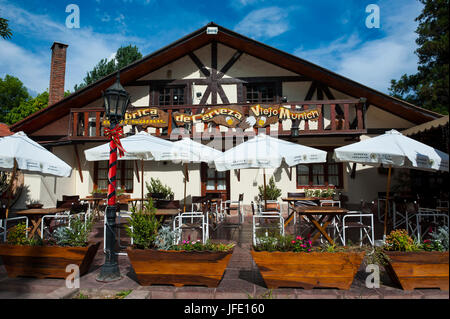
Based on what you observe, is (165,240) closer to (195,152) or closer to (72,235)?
(72,235)

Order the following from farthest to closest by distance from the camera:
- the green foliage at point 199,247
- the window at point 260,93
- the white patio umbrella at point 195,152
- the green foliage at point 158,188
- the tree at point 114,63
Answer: the tree at point 114,63 < the window at point 260,93 < the green foliage at point 158,188 < the white patio umbrella at point 195,152 < the green foliage at point 199,247

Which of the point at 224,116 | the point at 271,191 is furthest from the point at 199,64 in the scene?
the point at 271,191

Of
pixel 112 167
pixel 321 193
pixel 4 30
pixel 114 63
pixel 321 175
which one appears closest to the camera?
pixel 112 167

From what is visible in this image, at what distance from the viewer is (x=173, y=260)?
3.45m

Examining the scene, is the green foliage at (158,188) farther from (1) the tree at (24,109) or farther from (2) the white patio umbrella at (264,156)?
(1) the tree at (24,109)

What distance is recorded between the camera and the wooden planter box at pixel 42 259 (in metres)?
3.72

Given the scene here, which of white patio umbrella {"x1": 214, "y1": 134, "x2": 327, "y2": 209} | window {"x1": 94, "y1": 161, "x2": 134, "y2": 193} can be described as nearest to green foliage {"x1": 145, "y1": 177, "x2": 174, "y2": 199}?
window {"x1": 94, "y1": 161, "x2": 134, "y2": 193}

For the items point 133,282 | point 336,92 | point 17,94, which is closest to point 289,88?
point 336,92

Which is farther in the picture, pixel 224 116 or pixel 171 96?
pixel 171 96

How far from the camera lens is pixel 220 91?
1114 centimetres

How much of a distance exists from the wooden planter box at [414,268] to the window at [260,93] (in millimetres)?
8641

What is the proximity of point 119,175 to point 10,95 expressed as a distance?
90.3ft

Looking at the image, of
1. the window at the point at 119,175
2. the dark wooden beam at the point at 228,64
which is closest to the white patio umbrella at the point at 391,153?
the dark wooden beam at the point at 228,64

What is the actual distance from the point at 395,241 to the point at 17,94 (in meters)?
36.9
